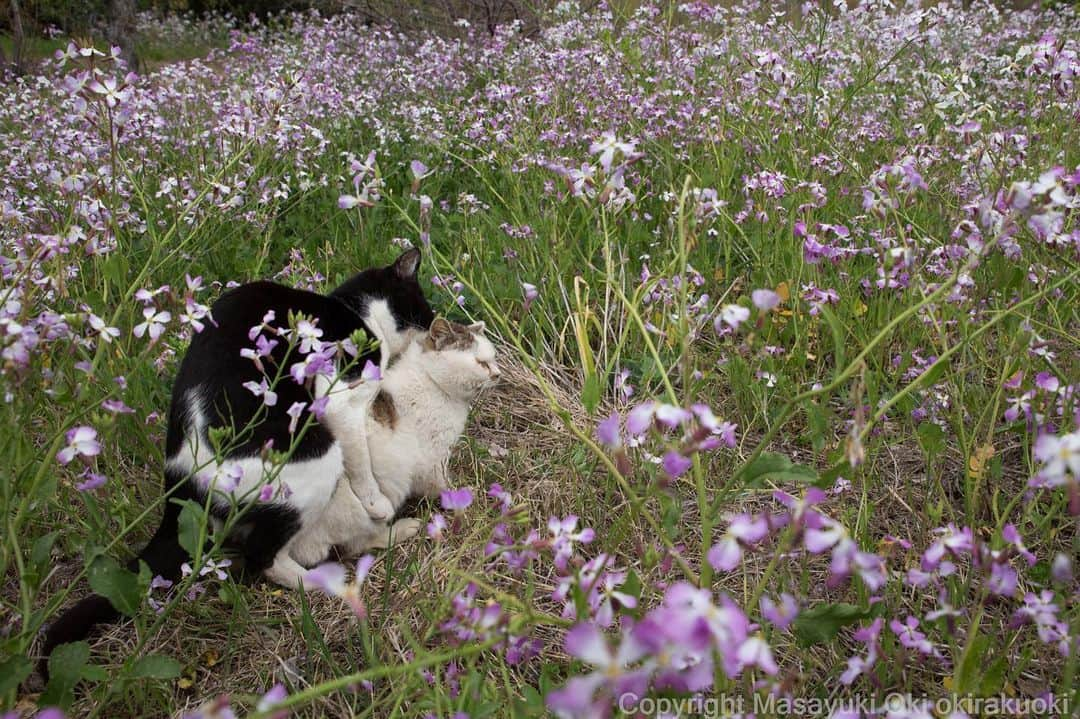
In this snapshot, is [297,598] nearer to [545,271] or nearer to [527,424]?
[527,424]

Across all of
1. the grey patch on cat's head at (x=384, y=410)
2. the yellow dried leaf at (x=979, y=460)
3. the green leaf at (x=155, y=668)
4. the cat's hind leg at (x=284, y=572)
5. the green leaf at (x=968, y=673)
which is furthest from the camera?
the grey patch on cat's head at (x=384, y=410)

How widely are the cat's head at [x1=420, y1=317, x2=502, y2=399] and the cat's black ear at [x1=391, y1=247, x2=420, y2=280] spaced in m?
0.40

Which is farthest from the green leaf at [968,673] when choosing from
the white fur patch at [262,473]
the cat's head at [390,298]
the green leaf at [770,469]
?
the cat's head at [390,298]

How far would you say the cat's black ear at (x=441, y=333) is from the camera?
8.55 ft

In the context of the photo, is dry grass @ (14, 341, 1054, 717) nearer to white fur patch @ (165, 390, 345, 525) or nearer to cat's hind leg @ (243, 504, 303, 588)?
cat's hind leg @ (243, 504, 303, 588)

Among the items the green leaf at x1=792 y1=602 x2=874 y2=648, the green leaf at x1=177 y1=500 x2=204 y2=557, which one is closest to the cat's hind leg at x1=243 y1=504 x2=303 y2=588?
the green leaf at x1=177 y1=500 x2=204 y2=557

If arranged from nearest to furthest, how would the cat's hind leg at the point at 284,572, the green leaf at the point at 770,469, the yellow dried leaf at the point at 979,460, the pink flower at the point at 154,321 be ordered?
the green leaf at the point at 770,469
the pink flower at the point at 154,321
the yellow dried leaf at the point at 979,460
the cat's hind leg at the point at 284,572

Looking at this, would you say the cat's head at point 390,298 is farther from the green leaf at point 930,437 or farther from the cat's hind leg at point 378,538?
the green leaf at point 930,437

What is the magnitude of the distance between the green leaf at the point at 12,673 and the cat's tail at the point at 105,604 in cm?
38

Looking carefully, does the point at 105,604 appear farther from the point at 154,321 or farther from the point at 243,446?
the point at 154,321

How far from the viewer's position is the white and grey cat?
2311 mm

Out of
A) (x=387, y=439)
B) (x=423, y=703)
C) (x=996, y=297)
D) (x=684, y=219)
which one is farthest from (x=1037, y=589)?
(x=387, y=439)

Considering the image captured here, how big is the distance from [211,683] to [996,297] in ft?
8.22

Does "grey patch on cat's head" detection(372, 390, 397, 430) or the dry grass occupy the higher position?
"grey patch on cat's head" detection(372, 390, 397, 430)
